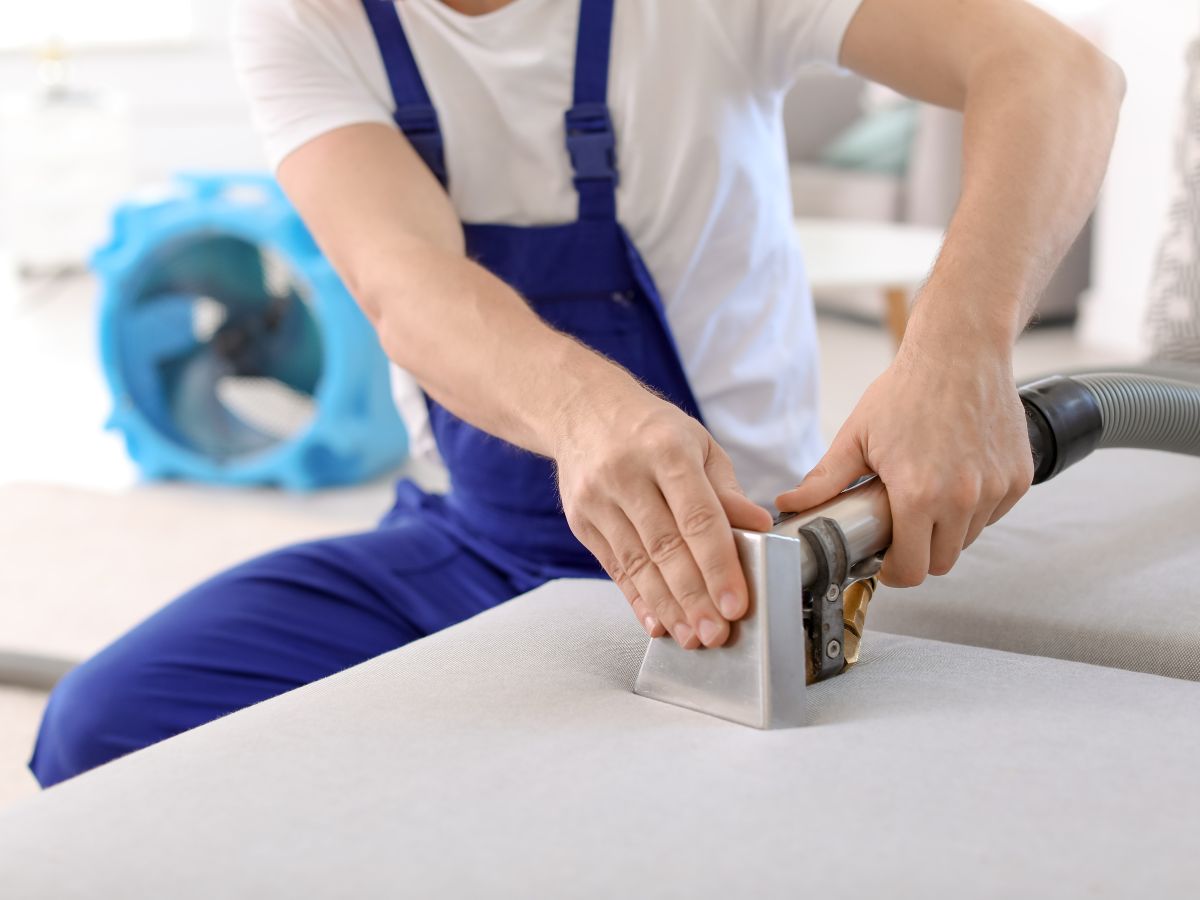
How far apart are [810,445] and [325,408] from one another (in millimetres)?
1580

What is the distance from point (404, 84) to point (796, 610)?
69cm

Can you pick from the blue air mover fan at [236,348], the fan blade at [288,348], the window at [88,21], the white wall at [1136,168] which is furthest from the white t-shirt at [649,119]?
the window at [88,21]

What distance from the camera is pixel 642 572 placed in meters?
0.81

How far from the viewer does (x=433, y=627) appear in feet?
3.90

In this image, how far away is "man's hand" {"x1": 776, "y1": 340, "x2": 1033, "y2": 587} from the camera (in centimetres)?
83

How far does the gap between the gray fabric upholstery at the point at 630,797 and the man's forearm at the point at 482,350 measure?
0.60 ft

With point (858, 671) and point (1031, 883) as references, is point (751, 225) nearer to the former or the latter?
point (858, 671)

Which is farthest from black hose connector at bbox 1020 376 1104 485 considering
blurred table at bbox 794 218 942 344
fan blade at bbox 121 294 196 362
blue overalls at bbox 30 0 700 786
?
fan blade at bbox 121 294 196 362

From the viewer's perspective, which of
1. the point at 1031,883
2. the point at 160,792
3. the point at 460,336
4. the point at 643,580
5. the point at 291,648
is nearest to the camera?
the point at 1031,883

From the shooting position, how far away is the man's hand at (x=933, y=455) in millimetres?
830

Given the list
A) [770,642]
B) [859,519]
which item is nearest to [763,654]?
[770,642]

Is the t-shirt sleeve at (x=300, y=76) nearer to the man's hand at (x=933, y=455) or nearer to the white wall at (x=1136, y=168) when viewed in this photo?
the man's hand at (x=933, y=455)

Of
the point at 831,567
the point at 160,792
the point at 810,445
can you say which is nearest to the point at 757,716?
the point at 831,567

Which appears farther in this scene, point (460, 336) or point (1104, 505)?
point (1104, 505)
